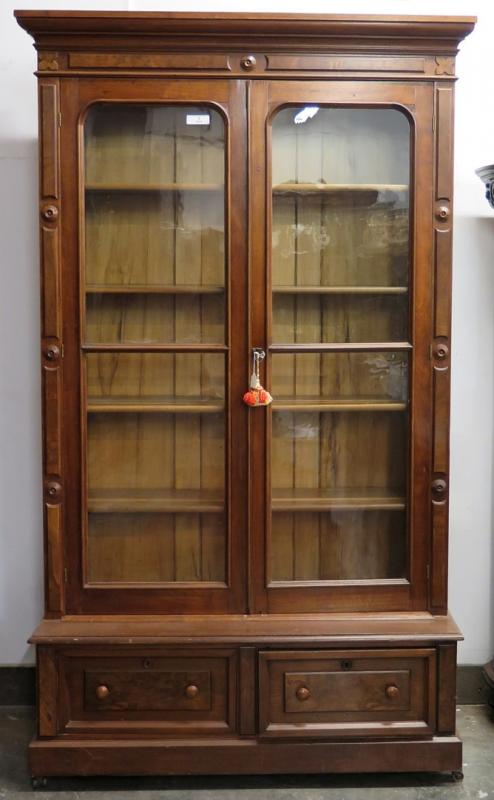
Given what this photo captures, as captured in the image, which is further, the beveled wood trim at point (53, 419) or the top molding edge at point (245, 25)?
the beveled wood trim at point (53, 419)

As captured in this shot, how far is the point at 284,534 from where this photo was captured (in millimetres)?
2273

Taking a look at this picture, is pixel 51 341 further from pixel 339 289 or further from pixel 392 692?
pixel 392 692

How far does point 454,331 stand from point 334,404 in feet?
1.97

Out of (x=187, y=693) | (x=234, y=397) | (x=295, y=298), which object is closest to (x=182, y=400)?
(x=234, y=397)

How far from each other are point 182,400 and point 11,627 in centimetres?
104

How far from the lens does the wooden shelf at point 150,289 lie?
2.21 meters

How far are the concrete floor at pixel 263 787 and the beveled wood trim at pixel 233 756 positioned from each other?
0.05 meters

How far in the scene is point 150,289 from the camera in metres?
2.24

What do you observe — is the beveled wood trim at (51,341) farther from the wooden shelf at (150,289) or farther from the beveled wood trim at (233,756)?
the beveled wood trim at (233,756)

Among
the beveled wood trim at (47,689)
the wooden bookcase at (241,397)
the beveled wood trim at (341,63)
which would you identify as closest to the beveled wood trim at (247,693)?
the wooden bookcase at (241,397)

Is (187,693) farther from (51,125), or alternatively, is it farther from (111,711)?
(51,125)

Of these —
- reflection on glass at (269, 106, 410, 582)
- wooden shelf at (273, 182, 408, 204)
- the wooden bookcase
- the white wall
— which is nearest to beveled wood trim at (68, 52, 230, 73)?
the wooden bookcase

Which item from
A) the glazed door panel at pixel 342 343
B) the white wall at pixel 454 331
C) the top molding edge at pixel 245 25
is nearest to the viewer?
the top molding edge at pixel 245 25

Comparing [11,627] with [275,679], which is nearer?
[275,679]
